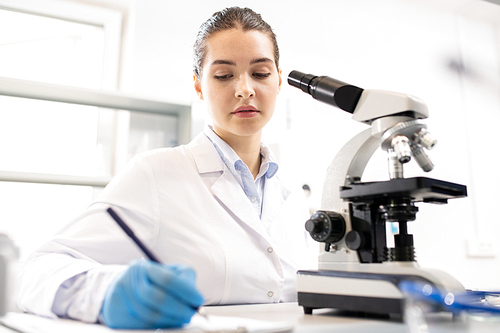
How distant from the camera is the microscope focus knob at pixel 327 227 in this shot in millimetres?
757

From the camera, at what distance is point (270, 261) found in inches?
41.8

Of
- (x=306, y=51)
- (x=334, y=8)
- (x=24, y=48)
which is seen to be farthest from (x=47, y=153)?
(x=334, y=8)

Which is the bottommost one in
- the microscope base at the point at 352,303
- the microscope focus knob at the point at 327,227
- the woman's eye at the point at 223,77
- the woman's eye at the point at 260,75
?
the microscope base at the point at 352,303

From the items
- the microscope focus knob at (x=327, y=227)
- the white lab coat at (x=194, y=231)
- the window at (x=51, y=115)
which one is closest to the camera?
the microscope focus knob at (x=327, y=227)

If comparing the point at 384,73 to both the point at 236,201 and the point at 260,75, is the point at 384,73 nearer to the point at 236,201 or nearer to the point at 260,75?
the point at 260,75

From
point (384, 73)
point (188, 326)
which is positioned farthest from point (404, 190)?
point (384, 73)

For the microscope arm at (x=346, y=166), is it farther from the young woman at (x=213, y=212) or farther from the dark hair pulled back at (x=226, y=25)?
the dark hair pulled back at (x=226, y=25)

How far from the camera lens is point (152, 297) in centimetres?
51

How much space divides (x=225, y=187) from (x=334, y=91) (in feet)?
1.38

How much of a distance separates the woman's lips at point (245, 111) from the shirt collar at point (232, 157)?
117 mm

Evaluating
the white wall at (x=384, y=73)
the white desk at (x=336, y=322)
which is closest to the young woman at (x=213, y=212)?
the white desk at (x=336, y=322)

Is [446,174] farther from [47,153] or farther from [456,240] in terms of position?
[47,153]

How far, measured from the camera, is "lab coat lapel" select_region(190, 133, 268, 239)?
1077 millimetres

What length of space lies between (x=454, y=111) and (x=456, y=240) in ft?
3.26
